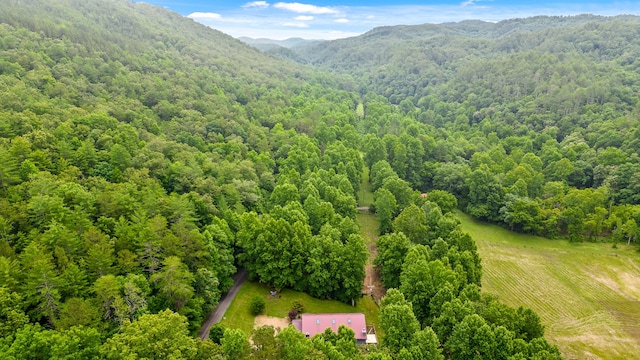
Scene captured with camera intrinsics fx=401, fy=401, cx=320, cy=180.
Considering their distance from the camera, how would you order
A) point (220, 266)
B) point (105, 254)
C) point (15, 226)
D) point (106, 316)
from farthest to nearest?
1. point (220, 266)
2. point (15, 226)
3. point (105, 254)
4. point (106, 316)

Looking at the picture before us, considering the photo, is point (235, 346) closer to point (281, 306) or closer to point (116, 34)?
point (281, 306)

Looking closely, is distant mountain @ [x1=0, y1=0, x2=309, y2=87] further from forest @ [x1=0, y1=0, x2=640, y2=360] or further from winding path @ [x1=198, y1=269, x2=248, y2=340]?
winding path @ [x1=198, y1=269, x2=248, y2=340]

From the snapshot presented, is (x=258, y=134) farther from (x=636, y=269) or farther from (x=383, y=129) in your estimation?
(x=636, y=269)

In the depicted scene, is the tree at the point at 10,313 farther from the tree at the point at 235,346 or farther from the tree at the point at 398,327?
the tree at the point at 398,327

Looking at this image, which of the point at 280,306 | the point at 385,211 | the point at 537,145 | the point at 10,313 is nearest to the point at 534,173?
the point at 537,145

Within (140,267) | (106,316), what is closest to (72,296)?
(106,316)

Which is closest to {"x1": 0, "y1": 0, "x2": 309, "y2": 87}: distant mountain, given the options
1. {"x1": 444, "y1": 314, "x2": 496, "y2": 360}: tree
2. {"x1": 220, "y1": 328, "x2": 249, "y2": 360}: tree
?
{"x1": 220, "y1": 328, "x2": 249, "y2": 360}: tree
